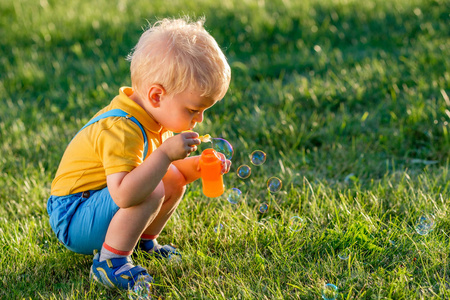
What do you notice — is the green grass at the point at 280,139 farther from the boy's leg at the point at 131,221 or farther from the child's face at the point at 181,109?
the child's face at the point at 181,109

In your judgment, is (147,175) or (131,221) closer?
(147,175)

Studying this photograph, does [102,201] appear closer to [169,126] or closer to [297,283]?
[169,126]

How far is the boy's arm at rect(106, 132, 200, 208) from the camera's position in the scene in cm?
186

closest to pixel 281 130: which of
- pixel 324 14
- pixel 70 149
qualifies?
pixel 70 149

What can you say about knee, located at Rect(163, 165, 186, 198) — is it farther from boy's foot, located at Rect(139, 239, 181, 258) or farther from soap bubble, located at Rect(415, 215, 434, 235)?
soap bubble, located at Rect(415, 215, 434, 235)

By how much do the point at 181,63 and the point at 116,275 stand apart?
2.87 ft

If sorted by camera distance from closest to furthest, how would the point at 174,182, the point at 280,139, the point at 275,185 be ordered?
the point at 174,182, the point at 275,185, the point at 280,139

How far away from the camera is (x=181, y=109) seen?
199 cm

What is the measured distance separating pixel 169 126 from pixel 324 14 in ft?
12.3

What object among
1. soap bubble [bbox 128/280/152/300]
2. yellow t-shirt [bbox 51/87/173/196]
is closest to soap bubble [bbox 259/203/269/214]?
yellow t-shirt [bbox 51/87/173/196]

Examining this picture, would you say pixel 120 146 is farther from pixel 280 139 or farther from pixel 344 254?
pixel 280 139

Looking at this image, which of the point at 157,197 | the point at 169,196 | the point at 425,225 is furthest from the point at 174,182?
the point at 425,225

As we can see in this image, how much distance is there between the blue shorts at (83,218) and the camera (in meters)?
2.05

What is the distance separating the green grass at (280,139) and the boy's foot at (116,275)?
49mm
